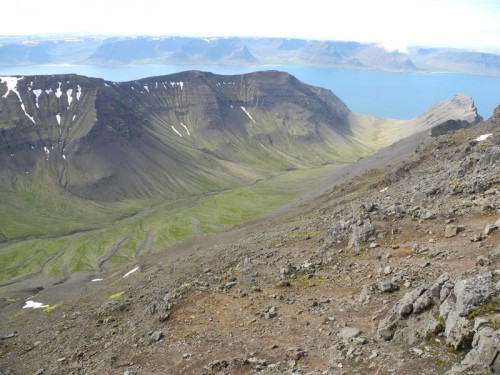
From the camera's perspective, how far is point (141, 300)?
1848 inches

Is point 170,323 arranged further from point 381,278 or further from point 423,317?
point 423,317

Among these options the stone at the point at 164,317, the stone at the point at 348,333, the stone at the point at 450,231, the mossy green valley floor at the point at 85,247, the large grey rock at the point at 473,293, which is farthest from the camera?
the mossy green valley floor at the point at 85,247

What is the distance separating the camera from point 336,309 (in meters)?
28.3

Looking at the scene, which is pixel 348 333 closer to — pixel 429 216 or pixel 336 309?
pixel 336 309

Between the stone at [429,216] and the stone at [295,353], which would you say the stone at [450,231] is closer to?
the stone at [429,216]

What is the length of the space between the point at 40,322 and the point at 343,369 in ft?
177

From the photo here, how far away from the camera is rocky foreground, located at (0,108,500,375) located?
20500 mm

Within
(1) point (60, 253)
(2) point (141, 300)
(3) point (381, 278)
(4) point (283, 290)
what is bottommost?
(1) point (60, 253)

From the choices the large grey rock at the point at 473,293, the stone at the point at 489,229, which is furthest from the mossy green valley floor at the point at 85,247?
the large grey rock at the point at 473,293

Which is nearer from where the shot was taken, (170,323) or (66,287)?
(170,323)

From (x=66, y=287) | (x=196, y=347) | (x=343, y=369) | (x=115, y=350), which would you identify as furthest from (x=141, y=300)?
(x=66, y=287)

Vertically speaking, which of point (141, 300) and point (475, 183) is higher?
point (475, 183)

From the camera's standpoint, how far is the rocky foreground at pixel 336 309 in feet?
67.3

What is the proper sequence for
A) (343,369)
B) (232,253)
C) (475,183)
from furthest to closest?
(232,253)
(475,183)
(343,369)
